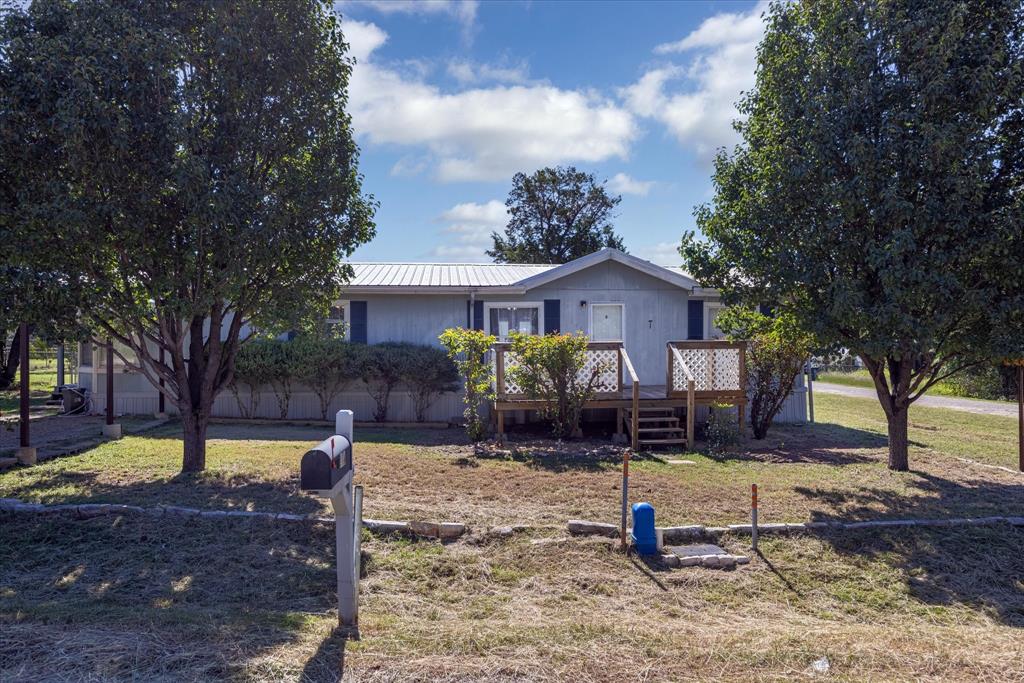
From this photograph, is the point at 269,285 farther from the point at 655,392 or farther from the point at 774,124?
A: the point at 655,392

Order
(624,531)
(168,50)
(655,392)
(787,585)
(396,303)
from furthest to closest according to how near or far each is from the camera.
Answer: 1. (396,303)
2. (655,392)
3. (168,50)
4. (624,531)
5. (787,585)

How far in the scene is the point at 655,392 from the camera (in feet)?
40.0

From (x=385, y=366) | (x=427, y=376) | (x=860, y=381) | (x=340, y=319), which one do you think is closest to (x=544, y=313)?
(x=427, y=376)

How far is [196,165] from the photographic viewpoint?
21.4ft

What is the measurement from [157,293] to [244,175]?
5.37 ft

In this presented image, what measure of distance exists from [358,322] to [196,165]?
692 centimetres

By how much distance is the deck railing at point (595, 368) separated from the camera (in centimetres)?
1054

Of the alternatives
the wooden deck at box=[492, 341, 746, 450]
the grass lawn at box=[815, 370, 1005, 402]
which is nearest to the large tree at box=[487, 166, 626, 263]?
the grass lawn at box=[815, 370, 1005, 402]

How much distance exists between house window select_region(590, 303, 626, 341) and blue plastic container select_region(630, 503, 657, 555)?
26.5 ft

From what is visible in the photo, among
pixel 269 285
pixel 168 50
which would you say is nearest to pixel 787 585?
pixel 269 285

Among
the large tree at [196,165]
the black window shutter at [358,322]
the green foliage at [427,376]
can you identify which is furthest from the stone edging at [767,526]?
the black window shutter at [358,322]

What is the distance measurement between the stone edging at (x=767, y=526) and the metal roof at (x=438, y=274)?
7.56 metres

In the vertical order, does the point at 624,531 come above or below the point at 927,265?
below

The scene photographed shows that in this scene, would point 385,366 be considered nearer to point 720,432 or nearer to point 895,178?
point 720,432
